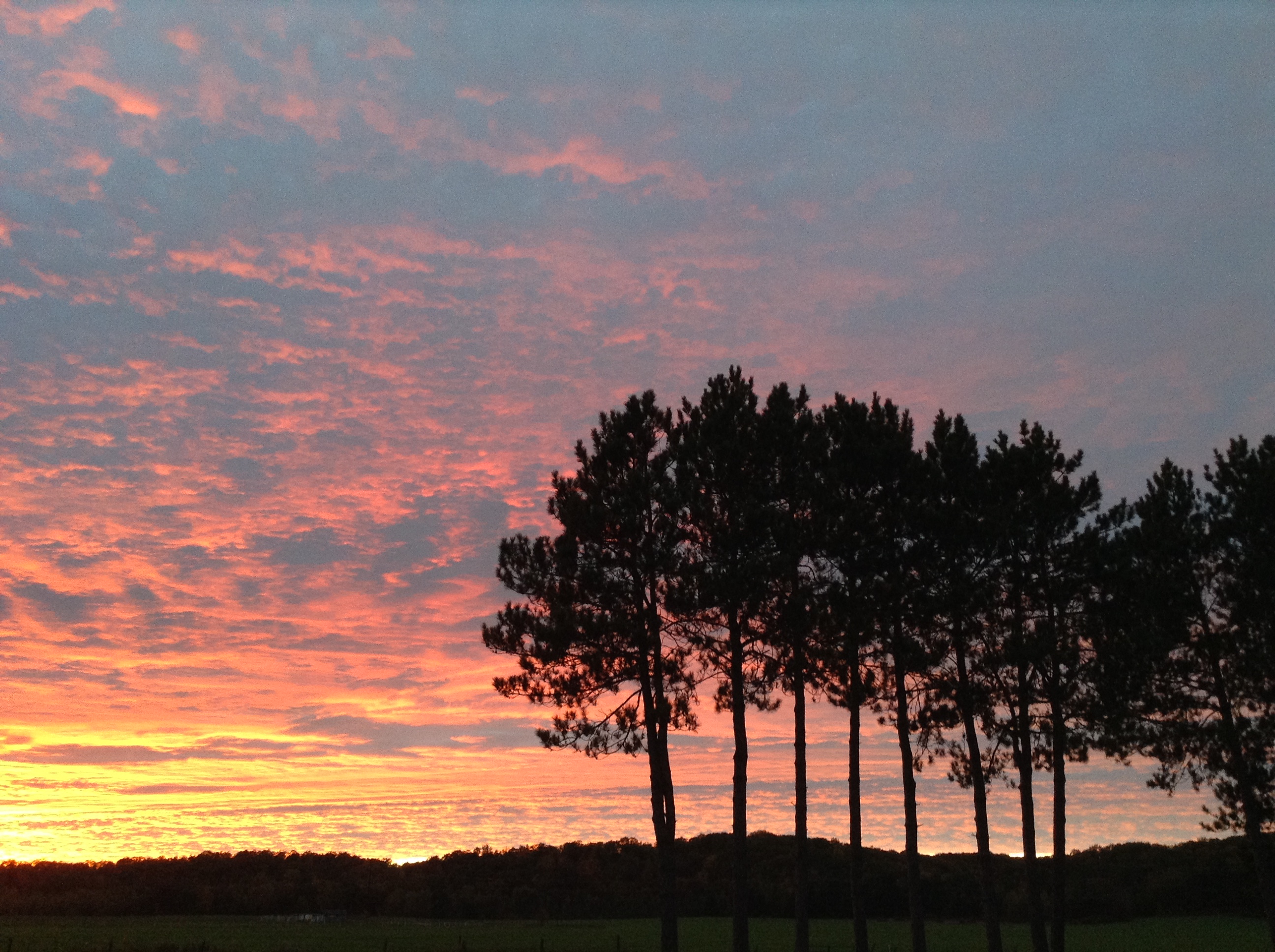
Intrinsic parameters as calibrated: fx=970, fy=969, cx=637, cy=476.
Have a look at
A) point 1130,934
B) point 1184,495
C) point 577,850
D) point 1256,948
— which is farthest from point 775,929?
point 1184,495

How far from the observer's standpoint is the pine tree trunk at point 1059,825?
30.0 m

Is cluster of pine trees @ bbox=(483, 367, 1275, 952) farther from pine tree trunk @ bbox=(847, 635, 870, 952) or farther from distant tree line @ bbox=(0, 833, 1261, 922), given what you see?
distant tree line @ bbox=(0, 833, 1261, 922)

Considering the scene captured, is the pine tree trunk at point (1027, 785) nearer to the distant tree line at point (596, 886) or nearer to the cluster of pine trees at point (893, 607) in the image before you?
the cluster of pine trees at point (893, 607)

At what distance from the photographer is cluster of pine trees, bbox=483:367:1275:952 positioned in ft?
98.0

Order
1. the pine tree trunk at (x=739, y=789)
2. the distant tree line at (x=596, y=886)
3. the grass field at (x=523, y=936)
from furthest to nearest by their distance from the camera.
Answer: the distant tree line at (x=596, y=886) < the grass field at (x=523, y=936) < the pine tree trunk at (x=739, y=789)

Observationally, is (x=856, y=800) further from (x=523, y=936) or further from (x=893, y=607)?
(x=523, y=936)

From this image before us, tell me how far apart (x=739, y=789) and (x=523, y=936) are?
4088 centimetres

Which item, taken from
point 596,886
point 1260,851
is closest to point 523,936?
point 596,886

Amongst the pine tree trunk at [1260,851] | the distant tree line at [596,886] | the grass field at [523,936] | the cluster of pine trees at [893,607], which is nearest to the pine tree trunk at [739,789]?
the cluster of pine trees at [893,607]

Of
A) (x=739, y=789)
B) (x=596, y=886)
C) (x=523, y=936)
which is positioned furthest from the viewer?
(x=596, y=886)

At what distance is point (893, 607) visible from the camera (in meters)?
31.3

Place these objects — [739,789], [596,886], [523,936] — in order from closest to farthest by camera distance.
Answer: [739,789] → [523,936] → [596,886]

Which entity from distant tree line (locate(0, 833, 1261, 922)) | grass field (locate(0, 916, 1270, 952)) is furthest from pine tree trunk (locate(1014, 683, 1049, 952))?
distant tree line (locate(0, 833, 1261, 922))

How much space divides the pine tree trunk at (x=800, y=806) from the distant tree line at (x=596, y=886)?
53.9 metres
